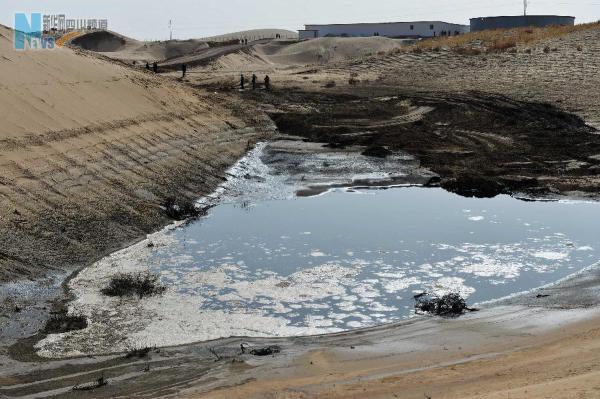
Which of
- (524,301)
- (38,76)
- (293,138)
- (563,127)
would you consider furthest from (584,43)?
(524,301)

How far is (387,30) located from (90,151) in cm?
8155

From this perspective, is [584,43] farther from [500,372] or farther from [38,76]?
[500,372]

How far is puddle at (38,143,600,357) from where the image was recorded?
1161 centimetres

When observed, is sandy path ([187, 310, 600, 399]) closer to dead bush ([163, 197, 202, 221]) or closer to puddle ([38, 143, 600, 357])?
puddle ([38, 143, 600, 357])

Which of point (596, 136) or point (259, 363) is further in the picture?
point (596, 136)

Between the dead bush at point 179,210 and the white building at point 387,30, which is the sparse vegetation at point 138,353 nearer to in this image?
the dead bush at point 179,210

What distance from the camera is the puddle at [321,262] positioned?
11.6 m

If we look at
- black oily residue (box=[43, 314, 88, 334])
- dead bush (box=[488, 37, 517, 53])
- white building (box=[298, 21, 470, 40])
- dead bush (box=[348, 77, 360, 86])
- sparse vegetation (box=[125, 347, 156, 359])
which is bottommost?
sparse vegetation (box=[125, 347, 156, 359])

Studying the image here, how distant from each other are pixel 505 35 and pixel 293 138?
29602 millimetres

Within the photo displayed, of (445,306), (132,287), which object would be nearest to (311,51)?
(132,287)

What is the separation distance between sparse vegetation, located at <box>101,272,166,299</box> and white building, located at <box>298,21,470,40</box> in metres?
86.5

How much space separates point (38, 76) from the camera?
23844 millimetres

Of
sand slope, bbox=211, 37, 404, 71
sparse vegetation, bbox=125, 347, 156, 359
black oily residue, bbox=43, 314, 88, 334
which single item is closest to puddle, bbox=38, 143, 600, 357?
black oily residue, bbox=43, 314, 88, 334

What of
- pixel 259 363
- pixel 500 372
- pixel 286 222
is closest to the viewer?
pixel 500 372
